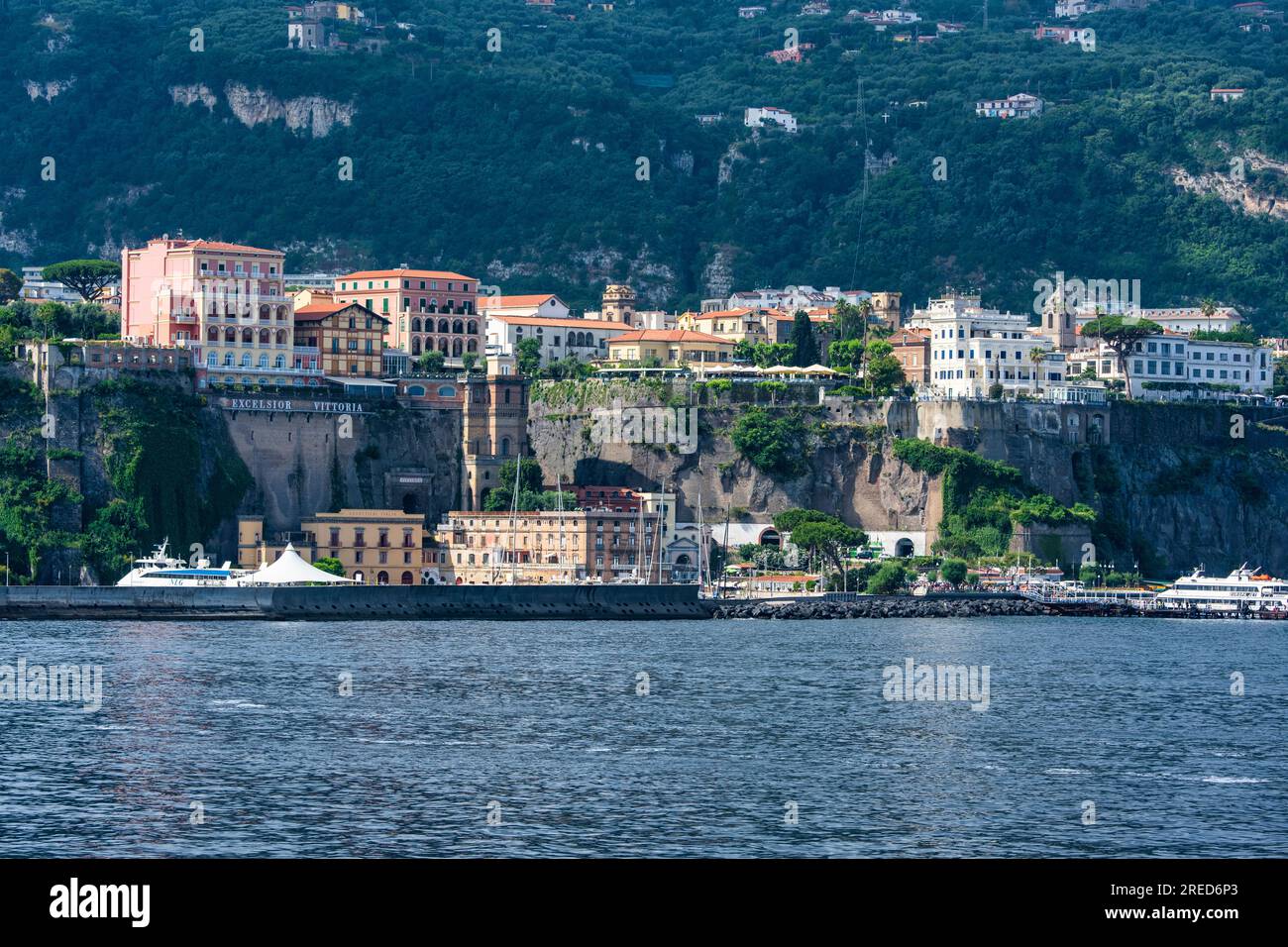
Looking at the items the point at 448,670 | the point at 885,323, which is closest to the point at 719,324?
the point at 885,323

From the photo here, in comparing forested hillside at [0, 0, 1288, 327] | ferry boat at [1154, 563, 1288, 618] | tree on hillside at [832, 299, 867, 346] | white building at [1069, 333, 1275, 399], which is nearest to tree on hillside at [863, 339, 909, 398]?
white building at [1069, 333, 1275, 399]

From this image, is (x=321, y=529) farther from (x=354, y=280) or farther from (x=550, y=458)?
(x=354, y=280)

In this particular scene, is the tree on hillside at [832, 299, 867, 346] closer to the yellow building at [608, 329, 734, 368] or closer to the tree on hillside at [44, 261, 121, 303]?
the yellow building at [608, 329, 734, 368]

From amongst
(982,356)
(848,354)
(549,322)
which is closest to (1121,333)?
(982,356)

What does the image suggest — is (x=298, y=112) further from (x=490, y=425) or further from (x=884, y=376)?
(x=884, y=376)

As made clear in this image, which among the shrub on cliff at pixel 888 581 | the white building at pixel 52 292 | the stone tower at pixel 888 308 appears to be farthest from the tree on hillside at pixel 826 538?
the white building at pixel 52 292

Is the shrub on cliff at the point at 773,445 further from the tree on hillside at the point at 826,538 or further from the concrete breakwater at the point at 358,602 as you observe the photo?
the concrete breakwater at the point at 358,602
